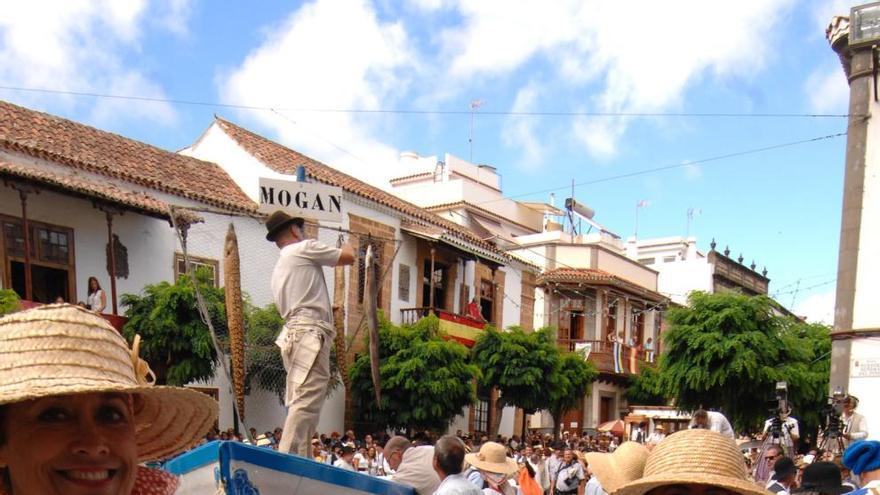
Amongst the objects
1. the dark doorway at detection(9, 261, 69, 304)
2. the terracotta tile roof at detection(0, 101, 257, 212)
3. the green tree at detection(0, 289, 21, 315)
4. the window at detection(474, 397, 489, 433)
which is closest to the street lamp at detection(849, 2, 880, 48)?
the terracotta tile roof at detection(0, 101, 257, 212)

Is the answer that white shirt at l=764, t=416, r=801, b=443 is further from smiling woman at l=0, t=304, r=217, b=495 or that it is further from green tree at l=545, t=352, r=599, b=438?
green tree at l=545, t=352, r=599, b=438

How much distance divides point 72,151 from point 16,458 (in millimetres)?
20780

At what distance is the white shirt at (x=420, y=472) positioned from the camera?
20.5 feet

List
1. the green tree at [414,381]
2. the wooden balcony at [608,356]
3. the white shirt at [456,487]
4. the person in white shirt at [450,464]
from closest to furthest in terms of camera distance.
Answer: the white shirt at [456,487] < the person in white shirt at [450,464] < the green tree at [414,381] < the wooden balcony at [608,356]

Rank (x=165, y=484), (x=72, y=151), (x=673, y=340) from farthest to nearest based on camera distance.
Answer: (x=673, y=340), (x=72, y=151), (x=165, y=484)

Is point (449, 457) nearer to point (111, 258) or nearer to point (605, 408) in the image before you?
point (111, 258)

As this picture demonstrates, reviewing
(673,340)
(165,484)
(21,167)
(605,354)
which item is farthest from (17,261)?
(605,354)

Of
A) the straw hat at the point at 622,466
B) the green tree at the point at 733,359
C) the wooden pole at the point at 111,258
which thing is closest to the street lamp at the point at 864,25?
the green tree at the point at 733,359

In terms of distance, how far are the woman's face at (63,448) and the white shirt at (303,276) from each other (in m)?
3.86

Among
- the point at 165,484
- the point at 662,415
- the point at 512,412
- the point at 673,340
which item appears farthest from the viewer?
the point at 512,412

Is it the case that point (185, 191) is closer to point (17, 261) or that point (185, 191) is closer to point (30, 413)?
point (17, 261)

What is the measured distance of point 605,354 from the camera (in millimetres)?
38188

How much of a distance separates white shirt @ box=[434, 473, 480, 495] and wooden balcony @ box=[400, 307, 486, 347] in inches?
835

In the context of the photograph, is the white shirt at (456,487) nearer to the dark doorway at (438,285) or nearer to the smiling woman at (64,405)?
the smiling woman at (64,405)
